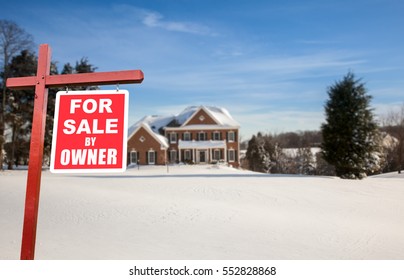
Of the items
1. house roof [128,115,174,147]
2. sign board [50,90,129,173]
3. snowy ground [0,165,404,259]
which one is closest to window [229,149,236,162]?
house roof [128,115,174,147]

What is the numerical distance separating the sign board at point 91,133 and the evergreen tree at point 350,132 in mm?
20165

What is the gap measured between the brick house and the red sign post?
103 feet

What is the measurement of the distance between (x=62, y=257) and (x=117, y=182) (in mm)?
9839

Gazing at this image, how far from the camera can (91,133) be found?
3.22 m

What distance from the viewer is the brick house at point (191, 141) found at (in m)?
35.0

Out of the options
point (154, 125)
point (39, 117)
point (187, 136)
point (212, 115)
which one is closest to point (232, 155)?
point (212, 115)

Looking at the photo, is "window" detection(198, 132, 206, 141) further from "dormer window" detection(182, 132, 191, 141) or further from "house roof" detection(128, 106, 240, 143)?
"house roof" detection(128, 106, 240, 143)

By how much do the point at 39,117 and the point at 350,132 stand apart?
21.1 m

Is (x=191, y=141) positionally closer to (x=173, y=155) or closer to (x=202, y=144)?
(x=202, y=144)

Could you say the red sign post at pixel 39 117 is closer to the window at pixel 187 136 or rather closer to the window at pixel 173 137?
the window at pixel 187 136

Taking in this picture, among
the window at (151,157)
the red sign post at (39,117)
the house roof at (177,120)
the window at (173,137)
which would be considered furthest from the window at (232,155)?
the red sign post at (39,117)

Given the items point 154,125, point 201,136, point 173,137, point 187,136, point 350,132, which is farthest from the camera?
point 154,125

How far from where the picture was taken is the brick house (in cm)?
3500
